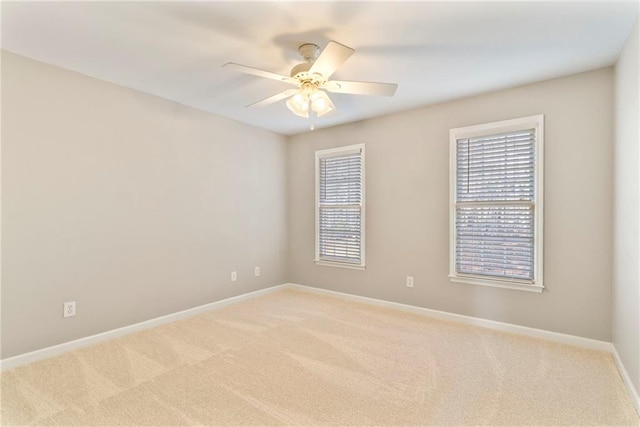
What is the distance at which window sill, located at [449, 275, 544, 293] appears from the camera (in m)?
3.08

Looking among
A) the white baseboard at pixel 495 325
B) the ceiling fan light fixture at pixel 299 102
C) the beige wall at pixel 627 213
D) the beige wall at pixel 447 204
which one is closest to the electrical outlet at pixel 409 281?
the beige wall at pixel 447 204

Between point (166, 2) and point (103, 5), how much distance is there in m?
0.39

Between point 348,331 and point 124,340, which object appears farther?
point 348,331

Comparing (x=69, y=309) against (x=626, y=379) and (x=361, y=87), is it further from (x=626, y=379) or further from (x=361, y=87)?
(x=626, y=379)

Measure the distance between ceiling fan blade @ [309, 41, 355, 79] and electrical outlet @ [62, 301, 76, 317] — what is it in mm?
2784

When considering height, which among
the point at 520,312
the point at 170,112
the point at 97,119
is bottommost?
the point at 520,312

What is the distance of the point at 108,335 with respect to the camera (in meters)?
3.02

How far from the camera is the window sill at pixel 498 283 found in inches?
121

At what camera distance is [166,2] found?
1920mm

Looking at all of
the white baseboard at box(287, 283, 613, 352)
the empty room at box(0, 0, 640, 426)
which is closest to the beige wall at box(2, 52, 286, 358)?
Answer: the empty room at box(0, 0, 640, 426)

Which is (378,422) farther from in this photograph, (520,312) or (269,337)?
(520,312)

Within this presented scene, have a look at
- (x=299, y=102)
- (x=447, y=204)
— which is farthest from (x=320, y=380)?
(x=447, y=204)

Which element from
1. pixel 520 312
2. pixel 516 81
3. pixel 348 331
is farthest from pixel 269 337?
pixel 516 81

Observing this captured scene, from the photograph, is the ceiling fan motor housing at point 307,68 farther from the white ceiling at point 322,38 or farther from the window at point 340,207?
the window at point 340,207
